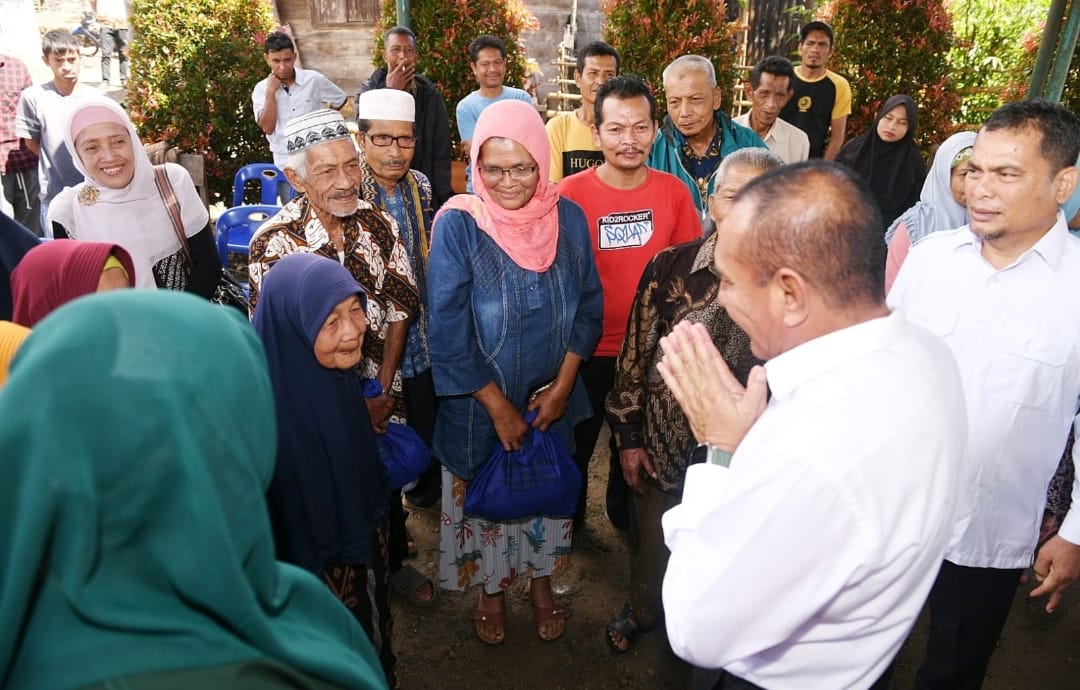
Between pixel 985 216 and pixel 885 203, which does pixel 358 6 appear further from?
pixel 985 216

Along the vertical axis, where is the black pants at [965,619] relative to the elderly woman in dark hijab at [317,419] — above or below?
below

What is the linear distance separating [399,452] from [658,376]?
989 millimetres

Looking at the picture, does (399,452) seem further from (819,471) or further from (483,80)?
(483,80)

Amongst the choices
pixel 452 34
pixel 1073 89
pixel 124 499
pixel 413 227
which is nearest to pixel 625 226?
pixel 413 227

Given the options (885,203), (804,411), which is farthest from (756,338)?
(885,203)

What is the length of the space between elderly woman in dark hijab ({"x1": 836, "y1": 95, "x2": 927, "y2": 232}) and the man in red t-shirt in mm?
2880

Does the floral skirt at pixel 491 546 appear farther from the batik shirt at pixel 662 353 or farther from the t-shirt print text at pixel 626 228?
the t-shirt print text at pixel 626 228

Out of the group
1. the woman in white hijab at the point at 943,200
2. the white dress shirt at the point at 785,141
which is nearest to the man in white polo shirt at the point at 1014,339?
the woman in white hijab at the point at 943,200

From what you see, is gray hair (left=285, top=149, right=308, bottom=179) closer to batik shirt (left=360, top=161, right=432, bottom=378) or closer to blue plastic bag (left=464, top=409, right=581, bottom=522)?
batik shirt (left=360, top=161, right=432, bottom=378)

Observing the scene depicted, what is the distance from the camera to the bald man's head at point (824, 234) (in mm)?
1295

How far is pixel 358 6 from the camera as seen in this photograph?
35.1 feet

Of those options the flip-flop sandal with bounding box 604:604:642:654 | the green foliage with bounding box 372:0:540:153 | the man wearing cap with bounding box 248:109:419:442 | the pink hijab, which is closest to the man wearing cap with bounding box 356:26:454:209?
the green foliage with bounding box 372:0:540:153

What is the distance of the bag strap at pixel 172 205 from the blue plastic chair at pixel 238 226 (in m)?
1.62

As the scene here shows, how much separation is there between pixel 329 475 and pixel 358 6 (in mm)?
10446
